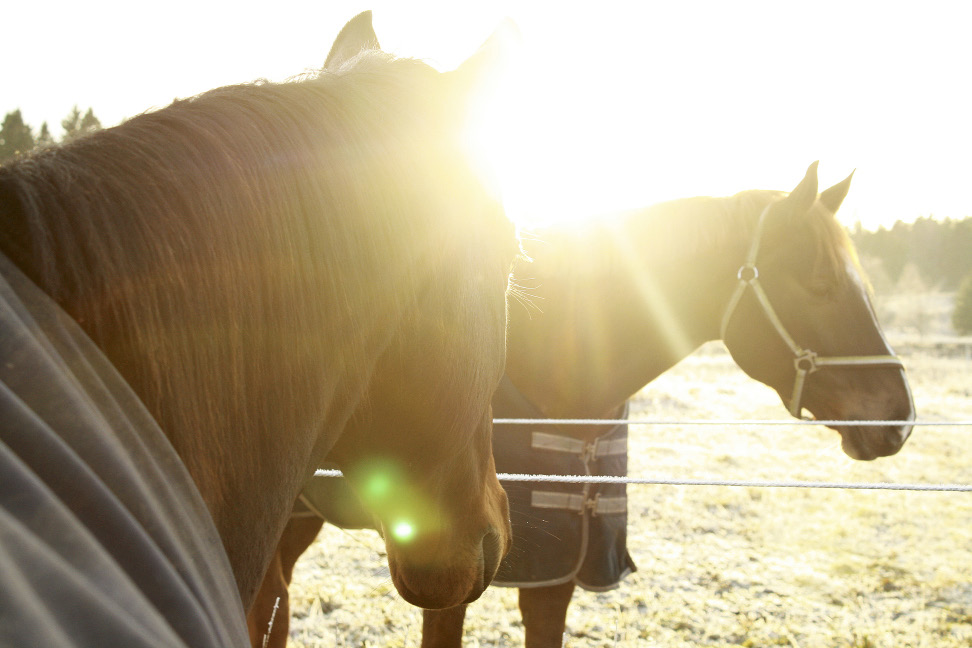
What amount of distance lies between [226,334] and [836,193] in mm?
2441

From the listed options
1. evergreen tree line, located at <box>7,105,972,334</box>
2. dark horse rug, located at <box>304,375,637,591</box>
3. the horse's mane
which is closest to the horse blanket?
dark horse rug, located at <box>304,375,637,591</box>

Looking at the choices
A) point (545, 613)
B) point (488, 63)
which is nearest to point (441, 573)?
point (488, 63)

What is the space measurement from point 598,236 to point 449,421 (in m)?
1.50

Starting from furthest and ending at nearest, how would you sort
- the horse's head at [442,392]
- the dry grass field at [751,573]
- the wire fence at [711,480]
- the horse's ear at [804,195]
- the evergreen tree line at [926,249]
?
the evergreen tree line at [926,249] → the dry grass field at [751,573] → the horse's ear at [804,195] → the wire fence at [711,480] → the horse's head at [442,392]

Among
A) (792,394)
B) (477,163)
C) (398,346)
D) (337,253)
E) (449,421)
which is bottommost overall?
(792,394)

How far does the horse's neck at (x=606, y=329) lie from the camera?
2.10 m

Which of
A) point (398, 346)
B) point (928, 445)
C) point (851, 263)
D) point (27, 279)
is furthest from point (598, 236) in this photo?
point (928, 445)

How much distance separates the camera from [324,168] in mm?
647

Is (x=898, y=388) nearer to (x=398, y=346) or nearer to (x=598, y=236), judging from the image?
(x=598, y=236)

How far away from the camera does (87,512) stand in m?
0.38

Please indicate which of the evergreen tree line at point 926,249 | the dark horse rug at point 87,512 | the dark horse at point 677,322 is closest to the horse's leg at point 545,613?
the dark horse at point 677,322

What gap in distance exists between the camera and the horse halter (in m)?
2.11

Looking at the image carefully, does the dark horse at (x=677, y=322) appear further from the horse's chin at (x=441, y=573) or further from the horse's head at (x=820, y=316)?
the horse's chin at (x=441, y=573)

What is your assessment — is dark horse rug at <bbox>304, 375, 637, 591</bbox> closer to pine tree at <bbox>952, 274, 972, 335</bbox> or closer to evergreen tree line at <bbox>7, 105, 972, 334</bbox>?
pine tree at <bbox>952, 274, 972, 335</bbox>
